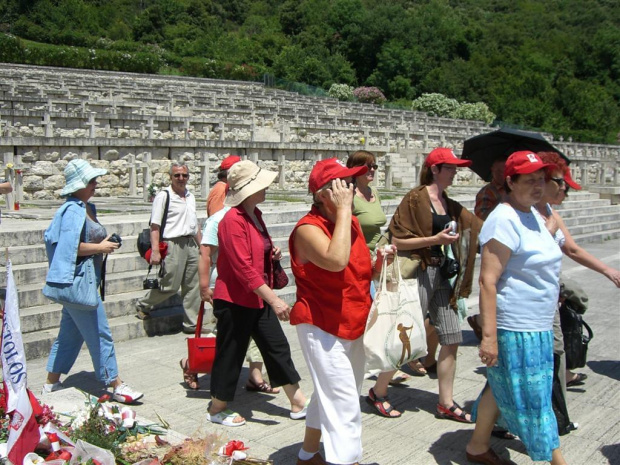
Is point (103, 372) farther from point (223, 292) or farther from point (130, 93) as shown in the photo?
point (130, 93)

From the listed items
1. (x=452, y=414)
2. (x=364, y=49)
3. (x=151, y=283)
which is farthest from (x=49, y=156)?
(x=364, y=49)

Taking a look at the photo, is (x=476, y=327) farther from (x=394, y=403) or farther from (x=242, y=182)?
(x=242, y=182)

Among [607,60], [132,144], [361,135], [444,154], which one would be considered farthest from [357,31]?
[444,154]

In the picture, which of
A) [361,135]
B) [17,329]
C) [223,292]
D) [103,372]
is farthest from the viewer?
[361,135]

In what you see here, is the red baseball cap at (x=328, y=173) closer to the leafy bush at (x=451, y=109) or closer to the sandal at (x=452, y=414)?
the sandal at (x=452, y=414)

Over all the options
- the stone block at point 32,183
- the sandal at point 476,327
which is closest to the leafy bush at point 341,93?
the stone block at point 32,183

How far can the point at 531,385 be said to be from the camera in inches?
155

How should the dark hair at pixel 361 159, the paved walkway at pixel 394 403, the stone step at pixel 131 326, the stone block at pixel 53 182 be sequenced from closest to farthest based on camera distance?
the paved walkway at pixel 394 403
the dark hair at pixel 361 159
the stone step at pixel 131 326
the stone block at pixel 53 182

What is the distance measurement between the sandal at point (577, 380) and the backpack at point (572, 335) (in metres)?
0.20

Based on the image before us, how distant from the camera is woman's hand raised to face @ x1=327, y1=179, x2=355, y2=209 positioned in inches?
152

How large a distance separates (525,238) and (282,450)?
6.71 feet

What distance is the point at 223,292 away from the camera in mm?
4848

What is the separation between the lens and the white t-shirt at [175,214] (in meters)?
6.77

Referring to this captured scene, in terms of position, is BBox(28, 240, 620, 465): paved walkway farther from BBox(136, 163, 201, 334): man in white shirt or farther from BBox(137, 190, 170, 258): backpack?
BBox(137, 190, 170, 258): backpack
